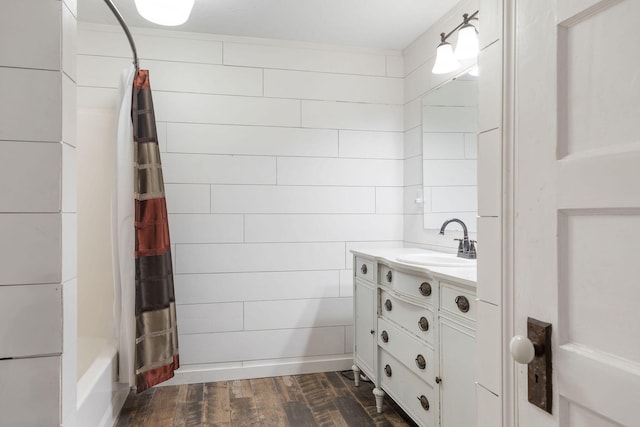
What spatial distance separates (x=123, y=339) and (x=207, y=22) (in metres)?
1.95

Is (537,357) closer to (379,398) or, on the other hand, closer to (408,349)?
(408,349)

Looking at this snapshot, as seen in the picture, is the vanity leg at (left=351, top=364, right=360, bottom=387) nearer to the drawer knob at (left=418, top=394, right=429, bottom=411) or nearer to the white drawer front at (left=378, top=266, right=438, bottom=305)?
the white drawer front at (left=378, top=266, right=438, bottom=305)

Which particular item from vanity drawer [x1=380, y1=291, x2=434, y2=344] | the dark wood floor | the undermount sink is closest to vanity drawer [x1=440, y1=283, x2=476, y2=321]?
vanity drawer [x1=380, y1=291, x2=434, y2=344]

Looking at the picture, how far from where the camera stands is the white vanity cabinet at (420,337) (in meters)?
1.52

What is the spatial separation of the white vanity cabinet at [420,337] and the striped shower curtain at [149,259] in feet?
3.75

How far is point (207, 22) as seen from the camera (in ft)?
8.34

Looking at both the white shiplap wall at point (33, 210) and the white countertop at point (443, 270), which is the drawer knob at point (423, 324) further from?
the white shiplap wall at point (33, 210)

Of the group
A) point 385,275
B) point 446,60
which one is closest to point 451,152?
point 446,60

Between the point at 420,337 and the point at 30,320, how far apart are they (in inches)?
57.5

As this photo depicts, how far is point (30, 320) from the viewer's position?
3.10 ft

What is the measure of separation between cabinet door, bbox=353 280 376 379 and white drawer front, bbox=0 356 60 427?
1.63 m

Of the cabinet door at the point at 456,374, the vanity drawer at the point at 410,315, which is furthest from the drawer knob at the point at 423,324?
the cabinet door at the point at 456,374

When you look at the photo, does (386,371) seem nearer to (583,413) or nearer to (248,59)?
(583,413)

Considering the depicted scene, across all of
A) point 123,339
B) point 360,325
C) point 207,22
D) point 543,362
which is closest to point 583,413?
point 543,362
